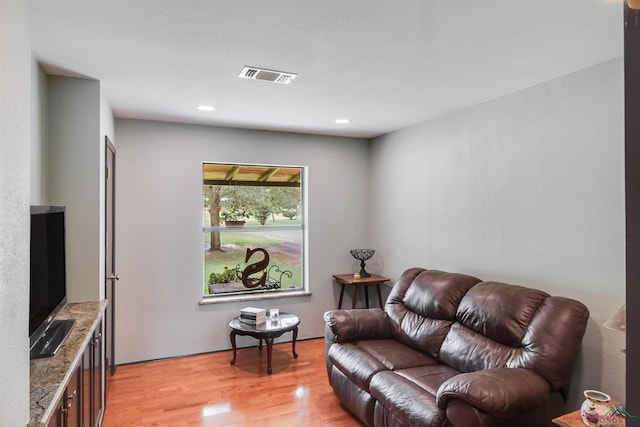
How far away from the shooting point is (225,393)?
130 inches

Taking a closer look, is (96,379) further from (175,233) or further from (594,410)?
(594,410)

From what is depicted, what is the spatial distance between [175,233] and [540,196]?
133 inches

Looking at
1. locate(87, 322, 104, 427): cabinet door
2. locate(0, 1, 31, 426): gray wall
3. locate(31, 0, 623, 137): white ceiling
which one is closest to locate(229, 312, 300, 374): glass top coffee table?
locate(87, 322, 104, 427): cabinet door

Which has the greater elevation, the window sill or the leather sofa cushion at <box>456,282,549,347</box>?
the leather sofa cushion at <box>456,282,549,347</box>

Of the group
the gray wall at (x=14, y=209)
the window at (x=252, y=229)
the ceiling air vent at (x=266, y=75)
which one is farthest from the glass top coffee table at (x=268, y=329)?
the gray wall at (x=14, y=209)

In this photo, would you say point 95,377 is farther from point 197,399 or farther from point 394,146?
point 394,146

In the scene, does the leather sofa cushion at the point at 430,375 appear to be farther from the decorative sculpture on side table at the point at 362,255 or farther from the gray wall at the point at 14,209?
the gray wall at the point at 14,209

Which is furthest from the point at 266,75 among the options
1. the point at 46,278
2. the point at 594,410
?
the point at 594,410

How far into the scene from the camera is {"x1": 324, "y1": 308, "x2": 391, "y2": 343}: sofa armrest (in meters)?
3.27

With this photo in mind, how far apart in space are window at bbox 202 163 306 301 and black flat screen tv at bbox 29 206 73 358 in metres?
2.10

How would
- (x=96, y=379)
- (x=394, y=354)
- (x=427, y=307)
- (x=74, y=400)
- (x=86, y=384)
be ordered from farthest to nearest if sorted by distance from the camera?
(x=427, y=307) → (x=394, y=354) → (x=96, y=379) → (x=86, y=384) → (x=74, y=400)

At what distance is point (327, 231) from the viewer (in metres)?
4.82

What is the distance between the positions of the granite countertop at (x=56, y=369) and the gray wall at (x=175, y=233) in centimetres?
161

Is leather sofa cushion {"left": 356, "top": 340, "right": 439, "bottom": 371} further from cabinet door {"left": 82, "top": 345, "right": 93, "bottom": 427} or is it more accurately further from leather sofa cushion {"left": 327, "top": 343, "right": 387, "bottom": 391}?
cabinet door {"left": 82, "top": 345, "right": 93, "bottom": 427}
